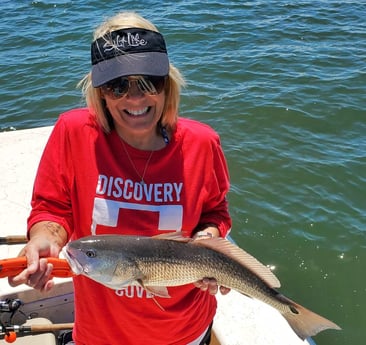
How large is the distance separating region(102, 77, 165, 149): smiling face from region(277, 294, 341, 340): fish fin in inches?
46.2

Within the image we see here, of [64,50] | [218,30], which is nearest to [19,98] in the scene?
[64,50]

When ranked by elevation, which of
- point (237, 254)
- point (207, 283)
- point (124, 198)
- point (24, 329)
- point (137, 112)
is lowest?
point (24, 329)

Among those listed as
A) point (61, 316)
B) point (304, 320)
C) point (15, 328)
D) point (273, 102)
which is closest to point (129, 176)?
point (304, 320)

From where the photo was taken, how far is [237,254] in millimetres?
2545

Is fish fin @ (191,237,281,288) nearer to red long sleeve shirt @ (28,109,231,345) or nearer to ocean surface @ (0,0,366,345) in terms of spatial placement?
red long sleeve shirt @ (28,109,231,345)

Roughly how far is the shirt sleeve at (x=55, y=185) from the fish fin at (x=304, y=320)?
1.28 m

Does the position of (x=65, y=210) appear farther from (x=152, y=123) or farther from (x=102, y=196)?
(x=152, y=123)

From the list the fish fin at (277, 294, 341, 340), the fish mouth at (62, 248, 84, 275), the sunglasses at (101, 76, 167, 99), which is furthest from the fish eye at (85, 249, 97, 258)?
the fish fin at (277, 294, 341, 340)

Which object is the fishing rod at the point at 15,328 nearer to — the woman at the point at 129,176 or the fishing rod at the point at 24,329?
the fishing rod at the point at 24,329

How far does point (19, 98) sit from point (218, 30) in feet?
17.4

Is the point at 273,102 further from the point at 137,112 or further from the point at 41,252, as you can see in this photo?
the point at 41,252

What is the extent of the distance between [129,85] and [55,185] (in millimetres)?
620

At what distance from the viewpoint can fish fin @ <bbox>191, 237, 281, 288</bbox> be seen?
8.11 feet

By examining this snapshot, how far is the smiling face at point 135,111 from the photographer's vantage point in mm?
2396
